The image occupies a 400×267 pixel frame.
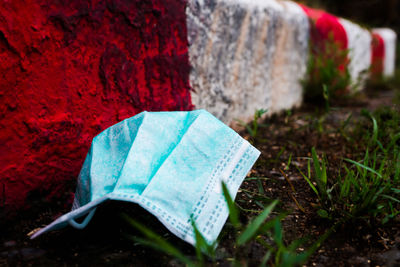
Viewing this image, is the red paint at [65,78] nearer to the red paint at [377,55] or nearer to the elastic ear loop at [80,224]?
the elastic ear loop at [80,224]

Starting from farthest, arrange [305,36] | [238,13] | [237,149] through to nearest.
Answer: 1. [305,36]
2. [238,13]
3. [237,149]

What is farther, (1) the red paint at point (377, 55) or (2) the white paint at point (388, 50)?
(2) the white paint at point (388, 50)

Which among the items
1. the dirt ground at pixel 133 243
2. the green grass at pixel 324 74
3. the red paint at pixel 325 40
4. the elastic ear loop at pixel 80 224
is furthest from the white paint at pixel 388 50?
the elastic ear loop at pixel 80 224

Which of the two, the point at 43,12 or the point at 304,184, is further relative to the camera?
the point at 304,184

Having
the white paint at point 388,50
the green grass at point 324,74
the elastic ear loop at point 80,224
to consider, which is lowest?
the white paint at point 388,50

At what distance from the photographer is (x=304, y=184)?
143cm

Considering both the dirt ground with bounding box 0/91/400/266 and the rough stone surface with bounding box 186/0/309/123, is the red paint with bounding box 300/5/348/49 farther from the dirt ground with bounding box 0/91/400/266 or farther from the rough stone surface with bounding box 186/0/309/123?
the dirt ground with bounding box 0/91/400/266

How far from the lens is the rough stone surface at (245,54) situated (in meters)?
1.80

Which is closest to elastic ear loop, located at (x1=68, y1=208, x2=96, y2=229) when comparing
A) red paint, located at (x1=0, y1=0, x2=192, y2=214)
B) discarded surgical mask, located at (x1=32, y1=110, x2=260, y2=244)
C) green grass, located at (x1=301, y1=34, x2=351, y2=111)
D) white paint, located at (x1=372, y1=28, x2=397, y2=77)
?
discarded surgical mask, located at (x1=32, y1=110, x2=260, y2=244)

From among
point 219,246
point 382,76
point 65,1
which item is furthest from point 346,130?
point 382,76

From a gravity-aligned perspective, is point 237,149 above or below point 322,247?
above

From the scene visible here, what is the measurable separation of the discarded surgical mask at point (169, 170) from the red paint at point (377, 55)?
4.46 metres

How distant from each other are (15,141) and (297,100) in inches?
96.7

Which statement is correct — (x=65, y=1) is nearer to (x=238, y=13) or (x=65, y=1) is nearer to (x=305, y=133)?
(x=238, y=13)
